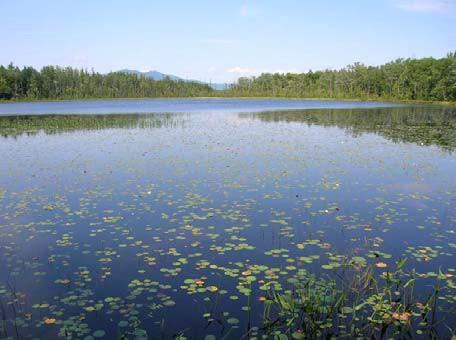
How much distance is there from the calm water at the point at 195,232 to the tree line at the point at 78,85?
337 ft

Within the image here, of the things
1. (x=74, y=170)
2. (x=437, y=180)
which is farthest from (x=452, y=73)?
(x=74, y=170)

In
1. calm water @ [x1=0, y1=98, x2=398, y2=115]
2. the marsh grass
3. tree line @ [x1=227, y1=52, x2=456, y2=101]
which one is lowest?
the marsh grass

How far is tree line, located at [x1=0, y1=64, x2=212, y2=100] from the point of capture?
110 meters

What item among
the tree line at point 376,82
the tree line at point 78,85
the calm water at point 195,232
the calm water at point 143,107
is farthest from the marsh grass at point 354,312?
the tree line at point 78,85

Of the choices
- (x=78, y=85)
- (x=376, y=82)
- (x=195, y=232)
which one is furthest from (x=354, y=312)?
(x=78, y=85)

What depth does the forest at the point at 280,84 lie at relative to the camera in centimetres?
8900

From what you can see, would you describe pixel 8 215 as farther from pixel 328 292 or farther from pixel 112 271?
pixel 328 292

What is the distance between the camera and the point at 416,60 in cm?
10100

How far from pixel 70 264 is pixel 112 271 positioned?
90 cm

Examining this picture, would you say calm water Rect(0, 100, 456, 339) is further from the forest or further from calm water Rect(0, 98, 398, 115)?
the forest

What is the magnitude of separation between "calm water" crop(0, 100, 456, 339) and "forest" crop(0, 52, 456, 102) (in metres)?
78.8

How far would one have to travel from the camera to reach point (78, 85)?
132m

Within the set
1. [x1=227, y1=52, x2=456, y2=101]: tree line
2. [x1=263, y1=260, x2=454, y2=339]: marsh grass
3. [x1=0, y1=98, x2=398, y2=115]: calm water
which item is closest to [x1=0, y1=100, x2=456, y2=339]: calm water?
[x1=263, y1=260, x2=454, y2=339]: marsh grass

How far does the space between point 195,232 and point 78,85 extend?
134665mm
